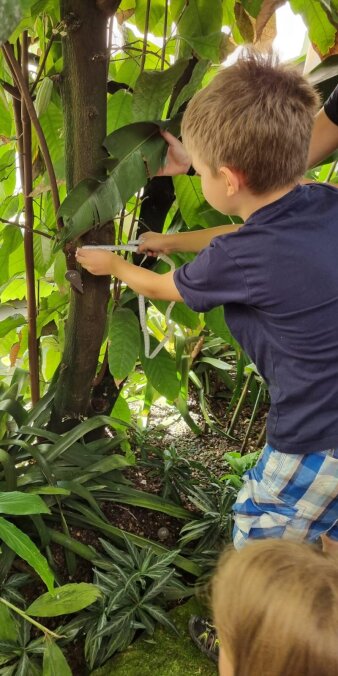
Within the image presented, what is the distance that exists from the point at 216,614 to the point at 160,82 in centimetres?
76

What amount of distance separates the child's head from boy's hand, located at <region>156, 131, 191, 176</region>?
67 cm

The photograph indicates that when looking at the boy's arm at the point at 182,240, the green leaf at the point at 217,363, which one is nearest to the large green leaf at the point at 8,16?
the boy's arm at the point at 182,240

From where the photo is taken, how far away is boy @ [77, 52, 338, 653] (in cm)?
85

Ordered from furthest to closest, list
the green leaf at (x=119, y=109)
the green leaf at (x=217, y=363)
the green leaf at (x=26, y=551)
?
the green leaf at (x=217, y=363), the green leaf at (x=119, y=109), the green leaf at (x=26, y=551)

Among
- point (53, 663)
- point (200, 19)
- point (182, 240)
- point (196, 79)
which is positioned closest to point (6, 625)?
point (53, 663)

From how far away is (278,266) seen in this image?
841 millimetres

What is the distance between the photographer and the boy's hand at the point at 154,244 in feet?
3.55

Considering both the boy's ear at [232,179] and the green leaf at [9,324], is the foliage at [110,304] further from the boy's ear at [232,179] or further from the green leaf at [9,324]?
the boy's ear at [232,179]

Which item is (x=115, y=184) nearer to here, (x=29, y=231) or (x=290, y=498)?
(x=29, y=231)

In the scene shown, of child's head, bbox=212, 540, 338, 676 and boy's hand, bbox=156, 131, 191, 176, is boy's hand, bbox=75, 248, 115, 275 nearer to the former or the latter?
boy's hand, bbox=156, 131, 191, 176

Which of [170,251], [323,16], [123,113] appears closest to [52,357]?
[170,251]

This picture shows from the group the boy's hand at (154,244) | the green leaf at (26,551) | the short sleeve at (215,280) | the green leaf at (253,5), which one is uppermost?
the green leaf at (253,5)

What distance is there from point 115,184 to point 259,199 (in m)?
0.23

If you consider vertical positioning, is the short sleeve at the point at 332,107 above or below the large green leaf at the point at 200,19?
below
